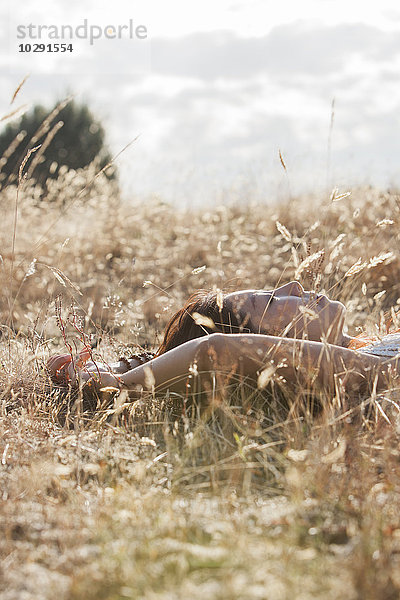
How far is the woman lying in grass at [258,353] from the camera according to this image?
205cm

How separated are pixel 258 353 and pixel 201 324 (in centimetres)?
44

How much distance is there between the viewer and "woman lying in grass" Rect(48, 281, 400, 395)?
2053mm

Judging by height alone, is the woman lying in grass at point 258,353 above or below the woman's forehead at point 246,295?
below

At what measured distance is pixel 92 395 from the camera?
8.47 ft

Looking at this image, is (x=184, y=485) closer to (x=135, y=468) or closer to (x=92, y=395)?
(x=135, y=468)

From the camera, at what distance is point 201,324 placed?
246cm

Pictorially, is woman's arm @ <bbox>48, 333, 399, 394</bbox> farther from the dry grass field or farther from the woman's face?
the woman's face

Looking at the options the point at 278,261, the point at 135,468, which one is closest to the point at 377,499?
the point at 135,468

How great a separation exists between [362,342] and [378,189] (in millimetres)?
4294

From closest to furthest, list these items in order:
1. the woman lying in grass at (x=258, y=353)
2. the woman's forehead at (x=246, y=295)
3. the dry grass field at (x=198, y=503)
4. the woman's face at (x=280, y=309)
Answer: the dry grass field at (x=198, y=503), the woman lying in grass at (x=258, y=353), the woman's face at (x=280, y=309), the woman's forehead at (x=246, y=295)

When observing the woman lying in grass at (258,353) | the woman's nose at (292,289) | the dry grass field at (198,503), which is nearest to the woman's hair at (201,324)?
the woman lying in grass at (258,353)

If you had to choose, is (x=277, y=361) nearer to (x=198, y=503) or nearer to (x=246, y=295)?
(x=246, y=295)

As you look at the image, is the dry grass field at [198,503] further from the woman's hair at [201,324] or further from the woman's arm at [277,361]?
the woman's hair at [201,324]

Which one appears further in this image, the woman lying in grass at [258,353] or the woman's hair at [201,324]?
the woman's hair at [201,324]
